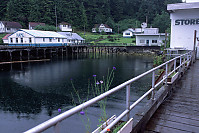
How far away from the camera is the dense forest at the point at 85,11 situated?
7906 cm

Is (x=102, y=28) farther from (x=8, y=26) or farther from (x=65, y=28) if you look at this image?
(x=8, y=26)

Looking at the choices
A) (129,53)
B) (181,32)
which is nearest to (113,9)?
(129,53)

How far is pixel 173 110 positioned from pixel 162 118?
2.28ft

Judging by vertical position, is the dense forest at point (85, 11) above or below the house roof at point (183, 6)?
above

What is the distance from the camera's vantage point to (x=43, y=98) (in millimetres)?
13711

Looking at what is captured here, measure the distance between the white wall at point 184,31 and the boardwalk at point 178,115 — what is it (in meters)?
16.7

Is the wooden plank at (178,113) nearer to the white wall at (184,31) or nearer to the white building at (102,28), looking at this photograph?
the white wall at (184,31)

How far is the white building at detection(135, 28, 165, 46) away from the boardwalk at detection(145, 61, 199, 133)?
4839 cm

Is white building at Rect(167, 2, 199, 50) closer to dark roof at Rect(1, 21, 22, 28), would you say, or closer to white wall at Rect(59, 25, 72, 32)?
white wall at Rect(59, 25, 72, 32)

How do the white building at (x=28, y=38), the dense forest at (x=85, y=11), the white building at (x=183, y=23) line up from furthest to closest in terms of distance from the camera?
the dense forest at (x=85, y=11) < the white building at (x=28, y=38) < the white building at (x=183, y=23)

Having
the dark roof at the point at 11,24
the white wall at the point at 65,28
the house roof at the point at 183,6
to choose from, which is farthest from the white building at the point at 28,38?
the white wall at the point at 65,28

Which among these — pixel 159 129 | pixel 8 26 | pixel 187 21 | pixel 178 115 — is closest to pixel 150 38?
pixel 187 21

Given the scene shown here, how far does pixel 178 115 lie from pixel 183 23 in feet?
65.1

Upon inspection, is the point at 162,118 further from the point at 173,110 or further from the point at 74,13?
the point at 74,13
